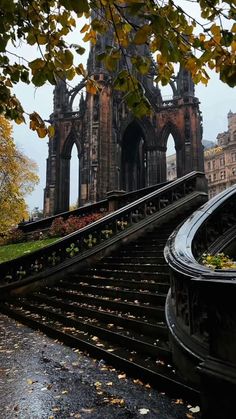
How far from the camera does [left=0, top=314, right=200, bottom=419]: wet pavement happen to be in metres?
3.34

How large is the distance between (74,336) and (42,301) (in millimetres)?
3198

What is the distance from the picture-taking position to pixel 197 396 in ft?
11.5

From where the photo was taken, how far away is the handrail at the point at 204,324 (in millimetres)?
2906

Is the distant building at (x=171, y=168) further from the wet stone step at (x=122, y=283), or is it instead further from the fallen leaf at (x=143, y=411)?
the fallen leaf at (x=143, y=411)

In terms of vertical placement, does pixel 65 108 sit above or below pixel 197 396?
above

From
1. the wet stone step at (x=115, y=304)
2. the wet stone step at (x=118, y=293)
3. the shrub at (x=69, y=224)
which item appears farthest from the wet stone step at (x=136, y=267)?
the shrub at (x=69, y=224)

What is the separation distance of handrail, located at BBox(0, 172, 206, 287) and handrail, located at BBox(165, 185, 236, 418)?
4763 mm

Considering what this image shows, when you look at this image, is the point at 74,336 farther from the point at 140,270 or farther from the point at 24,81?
the point at 24,81

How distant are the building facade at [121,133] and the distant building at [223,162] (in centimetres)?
3718

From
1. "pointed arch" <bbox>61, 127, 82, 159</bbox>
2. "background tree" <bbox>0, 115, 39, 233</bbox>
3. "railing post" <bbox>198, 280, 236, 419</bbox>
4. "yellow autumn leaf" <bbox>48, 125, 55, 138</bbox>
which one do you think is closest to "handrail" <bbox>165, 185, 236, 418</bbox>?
"railing post" <bbox>198, 280, 236, 419</bbox>

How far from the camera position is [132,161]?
35.5 metres

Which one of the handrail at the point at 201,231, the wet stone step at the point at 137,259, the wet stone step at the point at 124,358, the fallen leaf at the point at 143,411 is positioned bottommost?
the fallen leaf at the point at 143,411

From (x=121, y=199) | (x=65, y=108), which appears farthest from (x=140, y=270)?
(x=65, y=108)

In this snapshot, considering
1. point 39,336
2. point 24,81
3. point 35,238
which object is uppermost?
point 24,81
